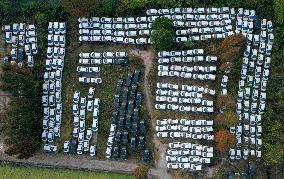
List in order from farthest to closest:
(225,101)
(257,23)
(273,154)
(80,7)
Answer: (257,23), (80,7), (225,101), (273,154)

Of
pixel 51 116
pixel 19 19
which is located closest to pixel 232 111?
pixel 51 116

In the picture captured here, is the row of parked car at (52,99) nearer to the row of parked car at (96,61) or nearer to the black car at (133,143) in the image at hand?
the row of parked car at (96,61)

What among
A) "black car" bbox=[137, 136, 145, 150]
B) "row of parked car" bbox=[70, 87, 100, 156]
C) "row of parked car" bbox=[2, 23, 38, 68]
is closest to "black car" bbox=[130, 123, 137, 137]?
"black car" bbox=[137, 136, 145, 150]

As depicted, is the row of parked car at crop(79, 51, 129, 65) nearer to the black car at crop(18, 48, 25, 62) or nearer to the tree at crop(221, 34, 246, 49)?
the black car at crop(18, 48, 25, 62)

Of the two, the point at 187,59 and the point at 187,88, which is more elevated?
the point at 187,59

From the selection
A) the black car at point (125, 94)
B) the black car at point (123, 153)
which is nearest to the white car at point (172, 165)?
the black car at point (123, 153)

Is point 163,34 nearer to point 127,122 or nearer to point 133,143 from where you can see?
point 127,122

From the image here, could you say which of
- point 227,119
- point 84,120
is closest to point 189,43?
point 227,119
